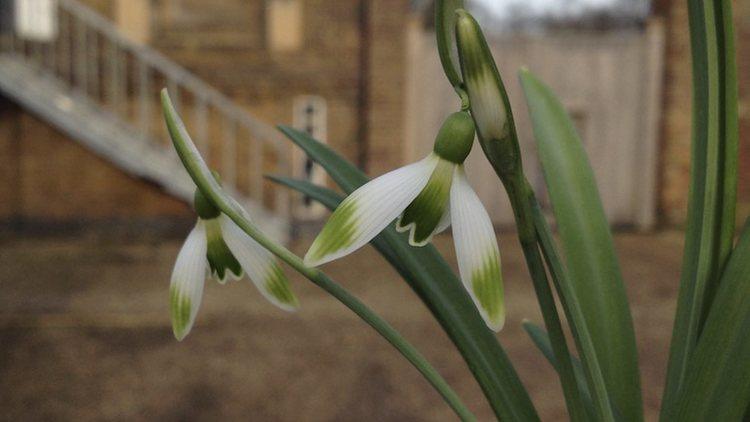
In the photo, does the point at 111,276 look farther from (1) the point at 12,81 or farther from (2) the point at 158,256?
(1) the point at 12,81

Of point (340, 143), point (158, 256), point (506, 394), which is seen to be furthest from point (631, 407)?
point (340, 143)

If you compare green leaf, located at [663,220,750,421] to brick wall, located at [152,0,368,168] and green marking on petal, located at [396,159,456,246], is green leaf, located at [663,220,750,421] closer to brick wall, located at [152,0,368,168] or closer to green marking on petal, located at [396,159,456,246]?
green marking on petal, located at [396,159,456,246]

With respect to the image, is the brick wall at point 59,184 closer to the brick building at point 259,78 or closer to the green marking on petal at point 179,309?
the brick building at point 259,78

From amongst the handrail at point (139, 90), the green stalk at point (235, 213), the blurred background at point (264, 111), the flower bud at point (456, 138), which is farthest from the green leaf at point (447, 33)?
the handrail at point (139, 90)

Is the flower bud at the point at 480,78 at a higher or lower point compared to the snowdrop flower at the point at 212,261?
higher

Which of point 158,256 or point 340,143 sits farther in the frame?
point 340,143

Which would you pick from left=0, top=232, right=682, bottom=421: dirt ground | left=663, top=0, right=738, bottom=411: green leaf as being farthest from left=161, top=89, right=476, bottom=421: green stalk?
left=0, top=232, right=682, bottom=421: dirt ground
